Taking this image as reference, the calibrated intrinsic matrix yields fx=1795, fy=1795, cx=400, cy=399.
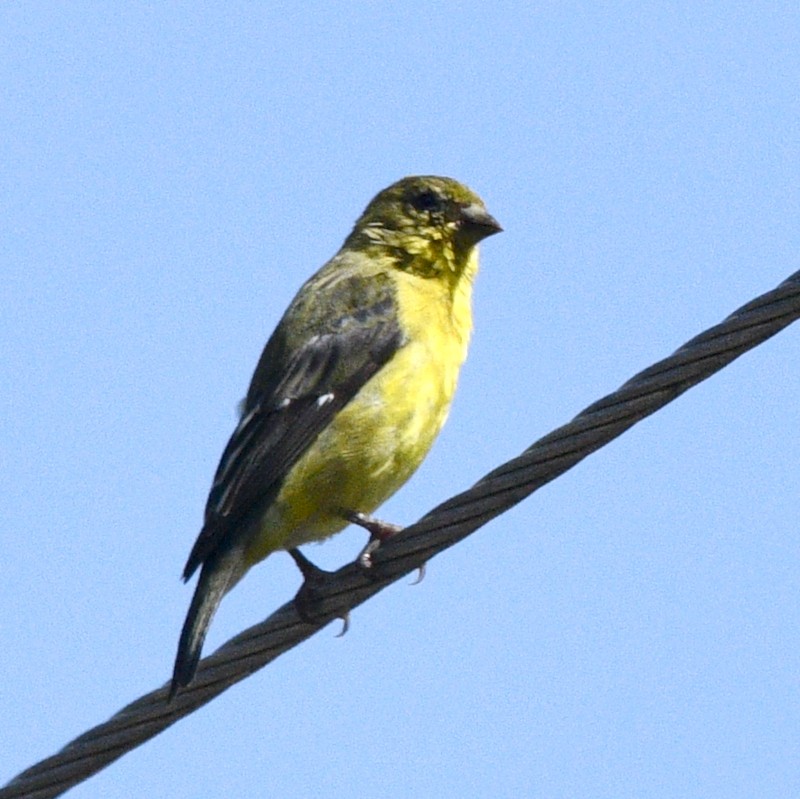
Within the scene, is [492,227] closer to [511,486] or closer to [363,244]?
[363,244]

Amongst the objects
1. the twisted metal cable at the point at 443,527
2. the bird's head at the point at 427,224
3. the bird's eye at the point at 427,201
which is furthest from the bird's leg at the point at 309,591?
the bird's eye at the point at 427,201

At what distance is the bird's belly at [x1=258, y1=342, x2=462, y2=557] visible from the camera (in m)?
7.11

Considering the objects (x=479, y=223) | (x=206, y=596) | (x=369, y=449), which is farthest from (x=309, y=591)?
(x=479, y=223)

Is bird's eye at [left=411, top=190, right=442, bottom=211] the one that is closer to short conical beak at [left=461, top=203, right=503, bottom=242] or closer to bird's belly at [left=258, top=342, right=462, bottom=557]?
short conical beak at [left=461, top=203, right=503, bottom=242]

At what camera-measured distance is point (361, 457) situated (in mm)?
7148

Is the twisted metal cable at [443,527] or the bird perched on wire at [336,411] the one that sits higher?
the bird perched on wire at [336,411]

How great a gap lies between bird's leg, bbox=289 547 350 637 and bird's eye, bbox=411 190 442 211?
1924 mm

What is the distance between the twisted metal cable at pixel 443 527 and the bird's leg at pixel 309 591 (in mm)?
16

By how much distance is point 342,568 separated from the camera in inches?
250

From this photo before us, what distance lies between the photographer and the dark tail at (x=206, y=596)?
6270 millimetres

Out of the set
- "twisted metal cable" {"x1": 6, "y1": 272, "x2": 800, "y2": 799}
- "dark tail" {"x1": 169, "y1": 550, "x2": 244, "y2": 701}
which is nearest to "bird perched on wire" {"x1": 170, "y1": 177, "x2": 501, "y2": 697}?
"dark tail" {"x1": 169, "y1": 550, "x2": 244, "y2": 701}

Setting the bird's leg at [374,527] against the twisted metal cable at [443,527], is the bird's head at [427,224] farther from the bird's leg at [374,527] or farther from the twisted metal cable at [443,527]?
the twisted metal cable at [443,527]

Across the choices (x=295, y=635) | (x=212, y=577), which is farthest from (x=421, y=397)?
(x=295, y=635)

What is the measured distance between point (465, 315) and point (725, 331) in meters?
3.18
